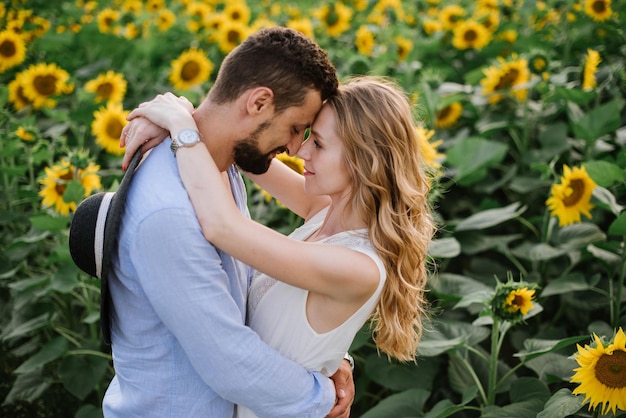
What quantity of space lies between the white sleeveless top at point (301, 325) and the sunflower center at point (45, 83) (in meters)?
2.77

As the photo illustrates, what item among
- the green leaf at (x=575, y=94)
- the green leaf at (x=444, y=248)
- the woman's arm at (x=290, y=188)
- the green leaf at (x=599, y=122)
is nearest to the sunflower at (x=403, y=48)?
the green leaf at (x=575, y=94)

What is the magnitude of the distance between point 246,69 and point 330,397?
90cm

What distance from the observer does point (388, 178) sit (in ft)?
6.03

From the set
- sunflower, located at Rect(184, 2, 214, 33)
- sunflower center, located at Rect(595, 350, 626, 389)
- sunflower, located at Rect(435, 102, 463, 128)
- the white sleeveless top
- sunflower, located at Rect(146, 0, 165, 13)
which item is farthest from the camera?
sunflower, located at Rect(146, 0, 165, 13)

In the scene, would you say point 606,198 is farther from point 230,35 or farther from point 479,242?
point 230,35

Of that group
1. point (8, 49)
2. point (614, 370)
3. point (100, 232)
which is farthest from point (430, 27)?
point (100, 232)

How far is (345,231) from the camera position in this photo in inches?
73.4

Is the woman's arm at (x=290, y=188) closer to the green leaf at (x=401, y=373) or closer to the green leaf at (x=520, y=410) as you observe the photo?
the green leaf at (x=401, y=373)

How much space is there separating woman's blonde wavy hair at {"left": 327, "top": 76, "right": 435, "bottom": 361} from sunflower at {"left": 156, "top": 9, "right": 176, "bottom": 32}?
154 inches

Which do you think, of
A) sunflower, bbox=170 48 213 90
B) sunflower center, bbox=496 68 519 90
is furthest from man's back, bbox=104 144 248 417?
sunflower, bbox=170 48 213 90

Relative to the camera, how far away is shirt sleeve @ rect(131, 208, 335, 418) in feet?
4.82

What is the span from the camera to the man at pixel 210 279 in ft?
4.86

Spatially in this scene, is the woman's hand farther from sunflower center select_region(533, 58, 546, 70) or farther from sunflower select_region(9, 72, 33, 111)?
sunflower select_region(9, 72, 33, 111)

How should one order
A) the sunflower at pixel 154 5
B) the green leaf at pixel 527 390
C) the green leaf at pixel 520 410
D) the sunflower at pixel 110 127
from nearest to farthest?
the green leaf at pixel 520 410 → the green leaf at pixel 527 390 → the sunflower at pixel 110 127 → the sunflower at pixel 154 5
